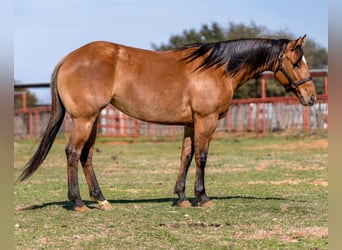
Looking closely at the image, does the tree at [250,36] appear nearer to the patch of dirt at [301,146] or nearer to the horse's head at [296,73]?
the patch of dirt at [301,146]

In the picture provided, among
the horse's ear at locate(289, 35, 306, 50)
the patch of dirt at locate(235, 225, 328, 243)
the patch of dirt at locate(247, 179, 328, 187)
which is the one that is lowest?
the patch of dirt at locate(247, 179, 328, 187)

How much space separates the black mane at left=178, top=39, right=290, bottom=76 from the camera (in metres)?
8.05

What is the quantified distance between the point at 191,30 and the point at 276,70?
5280 cm

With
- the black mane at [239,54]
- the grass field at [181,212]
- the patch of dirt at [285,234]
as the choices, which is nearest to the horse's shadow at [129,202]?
the grass field at [181,212]

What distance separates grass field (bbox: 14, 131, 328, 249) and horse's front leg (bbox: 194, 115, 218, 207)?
1.01 feet

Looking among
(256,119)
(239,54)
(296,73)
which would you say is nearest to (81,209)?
(239,54)

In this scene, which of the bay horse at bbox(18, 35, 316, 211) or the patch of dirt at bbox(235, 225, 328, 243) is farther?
the bay horse at bbox(18, 35, 316, 211)

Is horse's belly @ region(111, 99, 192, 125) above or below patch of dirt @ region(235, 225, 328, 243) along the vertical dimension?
above

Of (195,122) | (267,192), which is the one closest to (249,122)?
(267,192)

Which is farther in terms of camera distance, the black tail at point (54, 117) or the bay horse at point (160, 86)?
the black tail at point (54, 117)

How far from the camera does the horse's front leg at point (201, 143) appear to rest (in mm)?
7887

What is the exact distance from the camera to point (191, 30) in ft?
198

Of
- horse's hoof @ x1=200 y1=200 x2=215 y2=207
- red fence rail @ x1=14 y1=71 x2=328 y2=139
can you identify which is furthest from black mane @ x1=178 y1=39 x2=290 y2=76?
red fence rail @ x1=14 y1=71 x2=328 y2=139

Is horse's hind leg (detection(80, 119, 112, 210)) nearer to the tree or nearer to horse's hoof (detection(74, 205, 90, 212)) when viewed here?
horse's hoof (detection(74, 205, 90, 212))
